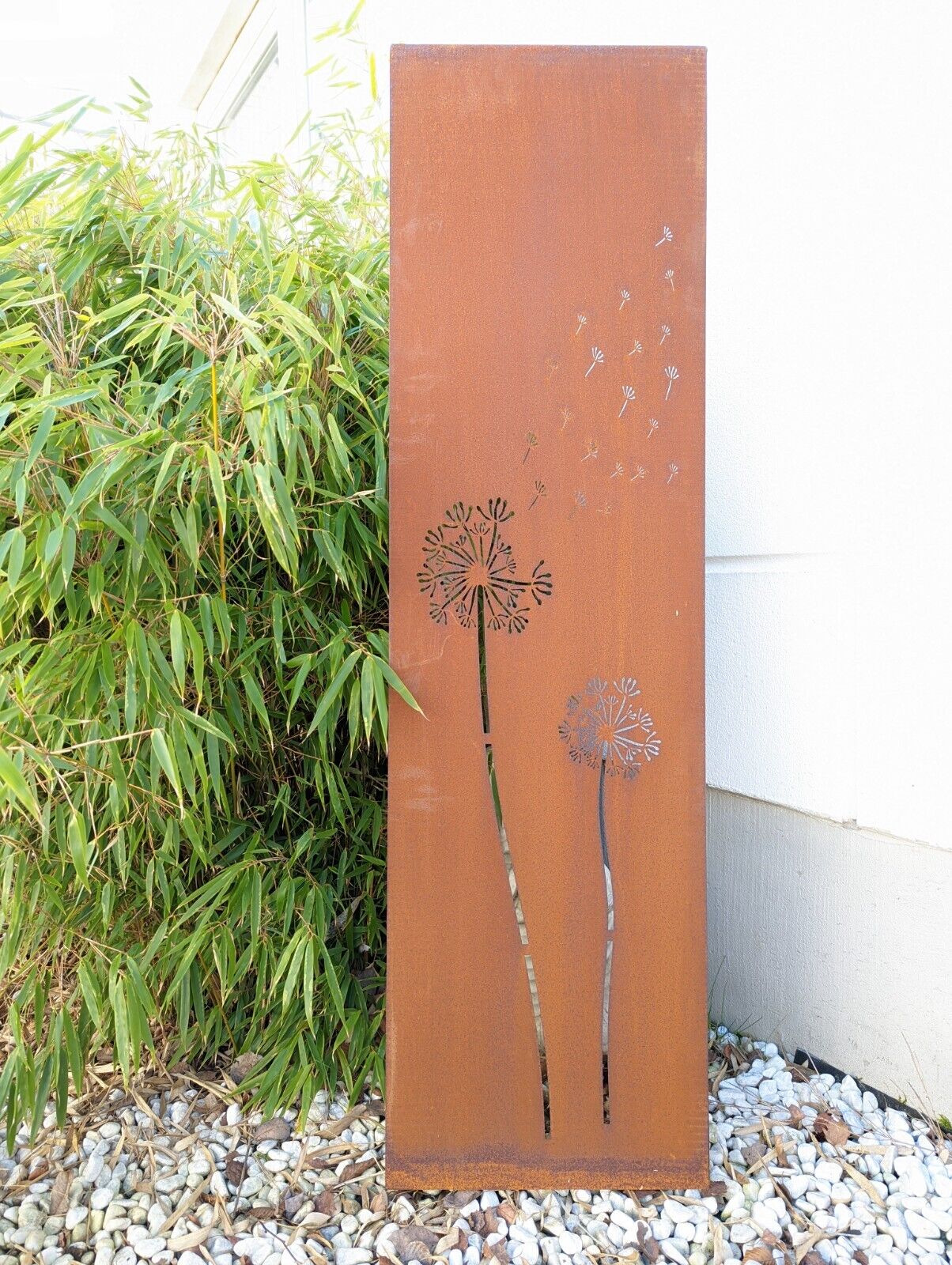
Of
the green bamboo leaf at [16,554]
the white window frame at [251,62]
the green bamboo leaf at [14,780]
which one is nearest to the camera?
the green bamboo leaf at [14,780]

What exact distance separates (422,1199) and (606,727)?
910 millimetres

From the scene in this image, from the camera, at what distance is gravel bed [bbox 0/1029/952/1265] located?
1.57m

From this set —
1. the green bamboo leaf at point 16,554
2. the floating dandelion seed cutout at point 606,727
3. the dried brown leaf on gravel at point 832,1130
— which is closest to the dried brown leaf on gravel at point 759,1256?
the dried brown leaf on gravel at point 832,1130

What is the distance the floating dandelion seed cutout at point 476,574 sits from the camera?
66.3 inches

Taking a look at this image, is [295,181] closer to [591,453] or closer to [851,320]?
[591,453]

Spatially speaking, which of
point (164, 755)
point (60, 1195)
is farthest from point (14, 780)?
point (60, 1195)

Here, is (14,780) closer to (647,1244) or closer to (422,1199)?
(422,1199)

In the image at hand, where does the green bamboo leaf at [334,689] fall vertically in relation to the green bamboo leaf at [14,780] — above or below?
above

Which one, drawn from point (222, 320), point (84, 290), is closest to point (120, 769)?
point (222, 320)

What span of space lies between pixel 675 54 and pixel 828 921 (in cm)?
174

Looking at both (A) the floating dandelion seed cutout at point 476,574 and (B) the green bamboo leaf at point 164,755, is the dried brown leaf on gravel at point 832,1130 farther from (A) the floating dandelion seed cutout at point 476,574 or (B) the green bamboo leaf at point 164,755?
(B) the green bamboo leaf at point 164,755

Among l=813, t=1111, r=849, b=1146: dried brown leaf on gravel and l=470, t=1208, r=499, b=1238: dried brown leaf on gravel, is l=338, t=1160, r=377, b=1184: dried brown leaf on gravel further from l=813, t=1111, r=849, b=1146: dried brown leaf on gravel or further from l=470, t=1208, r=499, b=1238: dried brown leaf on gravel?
l=813, t=1111, r=849, b=1146: dried brown leaf on gravel

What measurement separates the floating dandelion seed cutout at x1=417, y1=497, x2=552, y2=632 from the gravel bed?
103 cm

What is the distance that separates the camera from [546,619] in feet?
5.57
